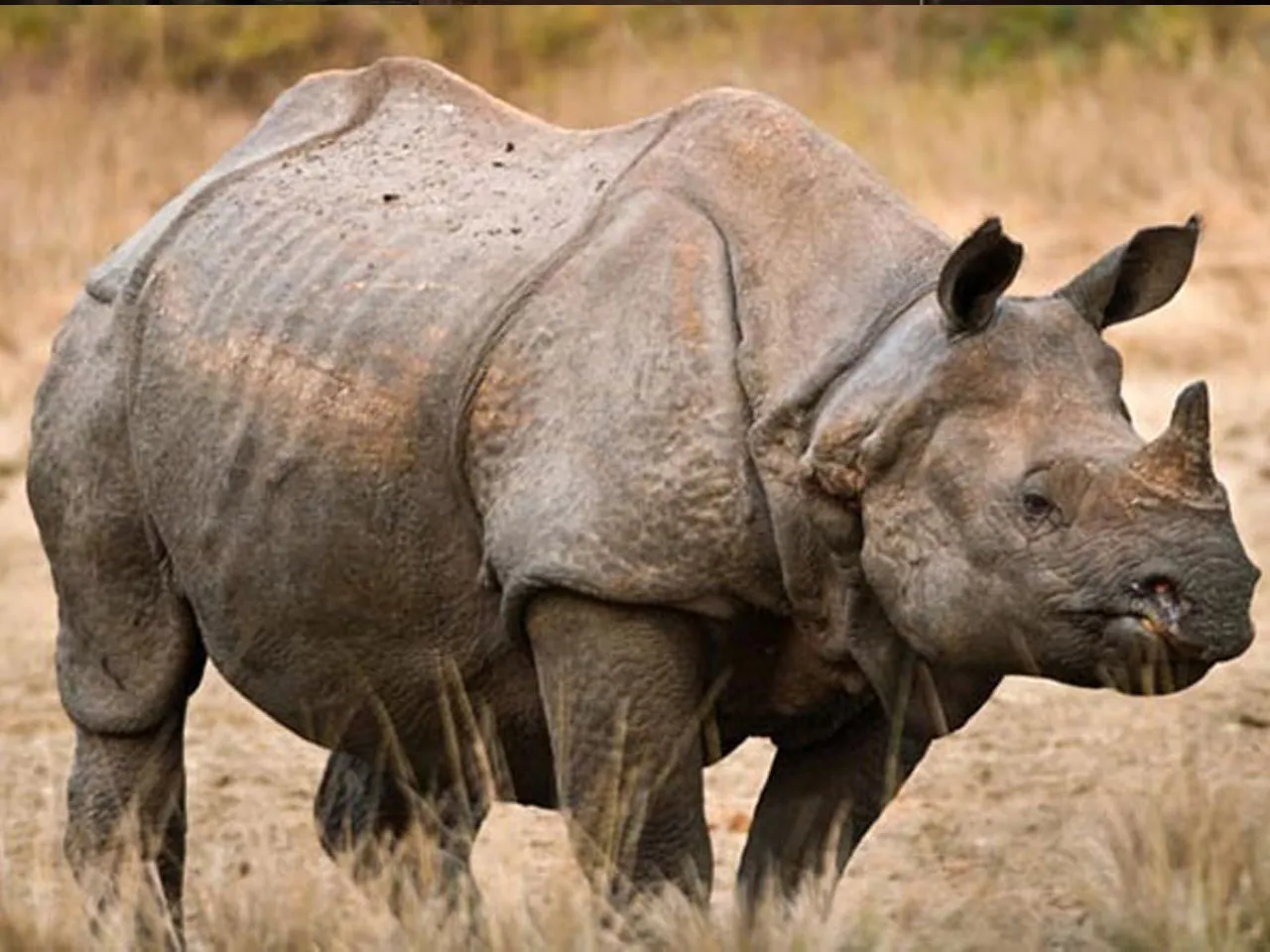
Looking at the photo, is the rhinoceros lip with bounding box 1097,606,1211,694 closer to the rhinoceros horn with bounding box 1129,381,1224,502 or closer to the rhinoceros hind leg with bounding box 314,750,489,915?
the rhinoceros horn with bounding box 1129,381,1224,502

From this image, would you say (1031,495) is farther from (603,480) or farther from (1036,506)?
(603,480)

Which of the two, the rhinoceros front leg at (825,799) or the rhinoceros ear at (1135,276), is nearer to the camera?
the rhinoceros ear at (1135,276)

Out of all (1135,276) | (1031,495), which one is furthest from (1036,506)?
(1135,276)

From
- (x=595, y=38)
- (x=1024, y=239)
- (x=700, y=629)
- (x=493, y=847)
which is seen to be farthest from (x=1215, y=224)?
(x=700, y=629)

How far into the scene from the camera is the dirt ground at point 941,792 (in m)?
6.84

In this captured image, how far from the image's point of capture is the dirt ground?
22.5 ft

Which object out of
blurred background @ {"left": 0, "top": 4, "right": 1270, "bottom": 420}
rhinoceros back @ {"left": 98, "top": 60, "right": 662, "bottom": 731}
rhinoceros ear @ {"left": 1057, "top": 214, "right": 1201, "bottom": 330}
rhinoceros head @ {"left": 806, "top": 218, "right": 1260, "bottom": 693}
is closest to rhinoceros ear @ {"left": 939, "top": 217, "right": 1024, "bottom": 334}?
rhinoceros head @ {"left": 806, "top": 218, "right": 1260, "bottom": 693}

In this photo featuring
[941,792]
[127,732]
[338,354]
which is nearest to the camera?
[338,354]

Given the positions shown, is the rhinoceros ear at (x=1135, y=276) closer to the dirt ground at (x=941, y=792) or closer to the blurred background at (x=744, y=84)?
the dirt ground at (x=941, y=792)

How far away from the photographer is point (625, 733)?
6.25 meters

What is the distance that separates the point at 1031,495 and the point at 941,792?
3.48 meters

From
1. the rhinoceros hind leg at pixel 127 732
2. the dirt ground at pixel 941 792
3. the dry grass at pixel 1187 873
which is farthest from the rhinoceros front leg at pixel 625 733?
the rhinoceros hind leg at pixel 127 732

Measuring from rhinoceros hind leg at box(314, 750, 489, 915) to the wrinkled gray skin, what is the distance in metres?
0.06

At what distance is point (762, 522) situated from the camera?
20.1ft
